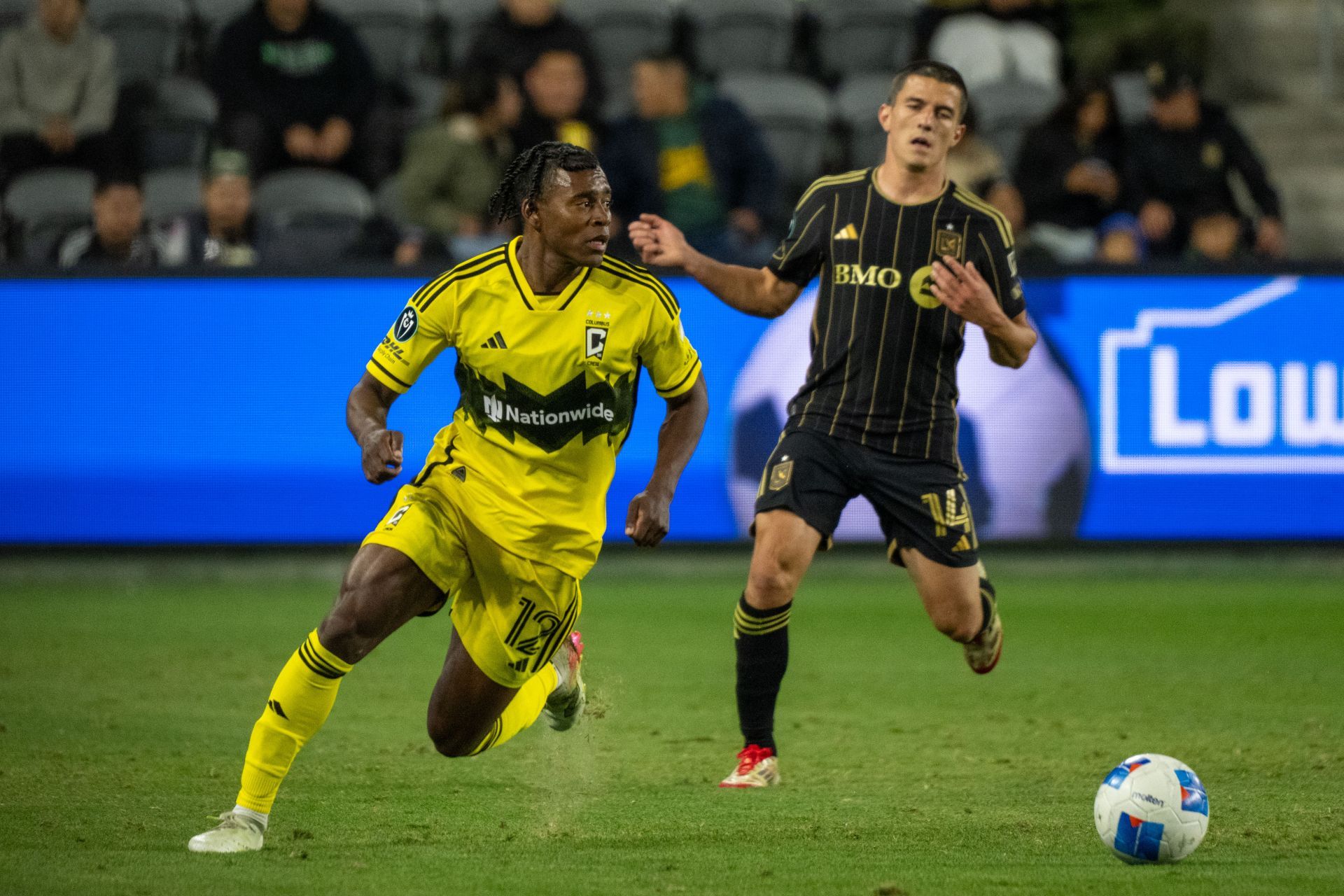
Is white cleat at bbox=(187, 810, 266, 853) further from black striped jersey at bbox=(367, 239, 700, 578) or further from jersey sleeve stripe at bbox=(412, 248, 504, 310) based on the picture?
jersey sleeve stripe at bbox=(412, 248, 504, 310)

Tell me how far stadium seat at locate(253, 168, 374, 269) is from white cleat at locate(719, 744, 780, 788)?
20.2 ft

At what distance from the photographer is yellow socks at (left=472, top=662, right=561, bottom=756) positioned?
589cm

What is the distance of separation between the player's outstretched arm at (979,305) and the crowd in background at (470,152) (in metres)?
5.66

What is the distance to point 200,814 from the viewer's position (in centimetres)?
560

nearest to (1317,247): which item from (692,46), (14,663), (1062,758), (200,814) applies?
(692,46)

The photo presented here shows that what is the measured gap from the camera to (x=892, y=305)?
6301mm

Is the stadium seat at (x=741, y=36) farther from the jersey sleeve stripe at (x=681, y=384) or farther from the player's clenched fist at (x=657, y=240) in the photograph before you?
the jersey sleeve stripe at (x=681, y=384)

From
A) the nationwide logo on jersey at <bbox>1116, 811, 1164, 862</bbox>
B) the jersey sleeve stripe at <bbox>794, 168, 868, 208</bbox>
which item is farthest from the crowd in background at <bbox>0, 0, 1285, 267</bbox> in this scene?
the nationwide logo on jersey at <bbox>1116, 811, 1164, 862</bbox>

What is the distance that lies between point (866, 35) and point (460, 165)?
4.32m

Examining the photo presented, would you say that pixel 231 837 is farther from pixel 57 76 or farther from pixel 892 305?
pixel 57 76

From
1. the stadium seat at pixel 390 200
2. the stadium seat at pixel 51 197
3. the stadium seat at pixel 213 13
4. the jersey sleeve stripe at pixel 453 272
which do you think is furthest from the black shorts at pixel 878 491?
the stadium seat at pixel 213 13

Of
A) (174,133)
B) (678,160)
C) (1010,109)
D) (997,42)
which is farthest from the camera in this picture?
(997,42)

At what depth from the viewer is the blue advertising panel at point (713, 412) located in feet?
36.0

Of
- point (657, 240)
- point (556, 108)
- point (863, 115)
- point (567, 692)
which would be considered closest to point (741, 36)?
point (863, 115)
